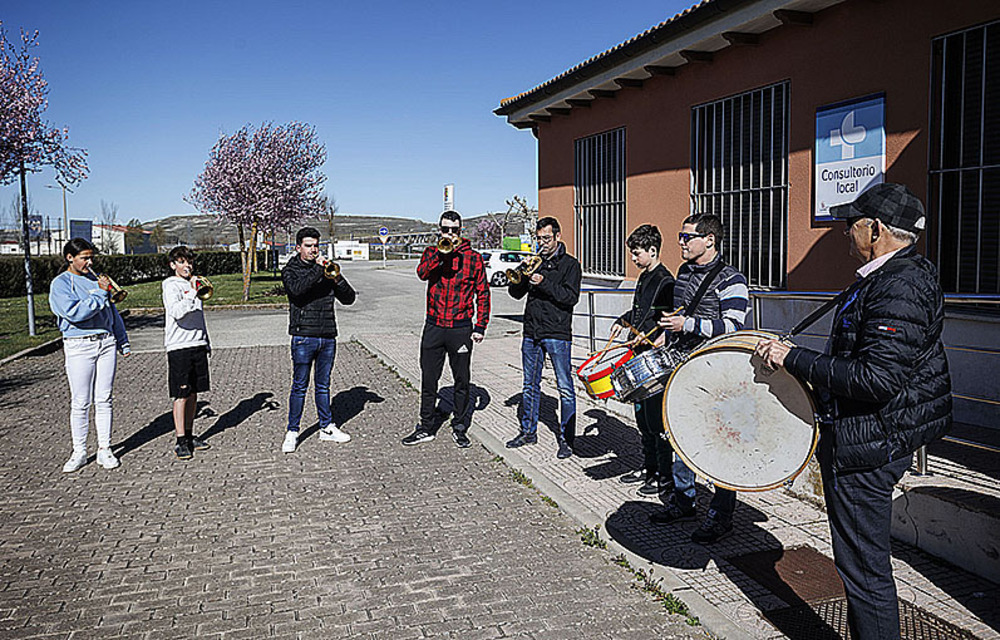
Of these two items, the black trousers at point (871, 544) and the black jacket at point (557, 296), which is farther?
the black jacket at point (557, 296)

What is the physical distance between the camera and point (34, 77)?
48.9ft

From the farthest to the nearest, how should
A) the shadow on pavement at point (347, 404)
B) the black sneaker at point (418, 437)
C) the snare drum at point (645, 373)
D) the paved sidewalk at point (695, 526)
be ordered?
the shadow on pavement at point (347, 404) < the black sneaker at point (418, 437) < the snare drum at point (645, 373) < the paved sidewalk at point (695, 526)

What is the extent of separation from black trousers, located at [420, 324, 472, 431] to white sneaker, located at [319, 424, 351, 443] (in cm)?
79

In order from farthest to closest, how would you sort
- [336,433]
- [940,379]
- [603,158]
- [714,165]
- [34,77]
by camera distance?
1. [34,77]
2. [603,158]
3. [714,165]
4. [336,433]
5. [940,379]

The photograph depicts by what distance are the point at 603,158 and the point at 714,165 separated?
3.24 m

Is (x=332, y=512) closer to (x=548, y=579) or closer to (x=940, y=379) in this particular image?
(x=548, y=579)

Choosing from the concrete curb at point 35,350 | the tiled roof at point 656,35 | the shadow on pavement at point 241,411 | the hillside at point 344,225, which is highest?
the hillside at point 344,225

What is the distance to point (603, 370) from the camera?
15.8ft

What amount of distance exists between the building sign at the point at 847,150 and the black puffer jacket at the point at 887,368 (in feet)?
18.0

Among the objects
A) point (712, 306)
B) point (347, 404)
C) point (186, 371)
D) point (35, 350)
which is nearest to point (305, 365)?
point (186, 371)

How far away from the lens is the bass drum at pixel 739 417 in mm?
3344

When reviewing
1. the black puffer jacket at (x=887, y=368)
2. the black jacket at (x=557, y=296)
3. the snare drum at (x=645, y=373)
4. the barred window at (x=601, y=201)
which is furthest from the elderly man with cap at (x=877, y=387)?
the barred window at (x=601, y=201)

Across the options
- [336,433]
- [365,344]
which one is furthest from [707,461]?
[365,344]

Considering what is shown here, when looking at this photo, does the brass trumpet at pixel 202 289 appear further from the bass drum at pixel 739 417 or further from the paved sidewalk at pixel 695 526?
the bass drum at pixel 739 417
